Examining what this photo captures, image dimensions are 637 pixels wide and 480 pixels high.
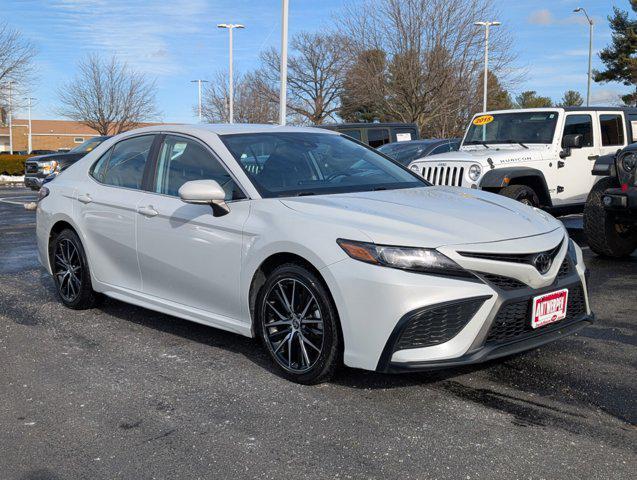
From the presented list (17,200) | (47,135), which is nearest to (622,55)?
(17,200)

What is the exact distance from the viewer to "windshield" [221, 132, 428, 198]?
4.74 m

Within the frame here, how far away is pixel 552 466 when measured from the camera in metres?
3.17

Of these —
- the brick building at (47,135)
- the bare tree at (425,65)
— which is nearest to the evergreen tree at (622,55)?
the bare tree at (425,65)

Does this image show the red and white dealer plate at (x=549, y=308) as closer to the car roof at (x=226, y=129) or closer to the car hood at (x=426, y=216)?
the car hood at (x=426, y=216)

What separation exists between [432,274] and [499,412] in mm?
784

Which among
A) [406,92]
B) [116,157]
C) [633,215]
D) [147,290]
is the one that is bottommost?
[147,290]

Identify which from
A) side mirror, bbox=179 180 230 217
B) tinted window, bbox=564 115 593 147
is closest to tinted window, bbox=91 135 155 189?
side mirror, bbox=179 180 230 217

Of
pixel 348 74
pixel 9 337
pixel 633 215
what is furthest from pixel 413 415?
pixel 348 74

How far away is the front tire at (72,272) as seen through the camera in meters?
5.96

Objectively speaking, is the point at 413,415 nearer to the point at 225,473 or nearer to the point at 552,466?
the point at 552,466

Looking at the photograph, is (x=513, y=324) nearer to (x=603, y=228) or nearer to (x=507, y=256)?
(x=507, y=256)

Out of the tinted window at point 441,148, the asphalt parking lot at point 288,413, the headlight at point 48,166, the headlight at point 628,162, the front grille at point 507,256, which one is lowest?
the asphalt parking lot at point 288,413

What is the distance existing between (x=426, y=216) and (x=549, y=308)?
0.84 metres

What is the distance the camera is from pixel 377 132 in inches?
703
